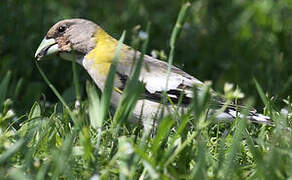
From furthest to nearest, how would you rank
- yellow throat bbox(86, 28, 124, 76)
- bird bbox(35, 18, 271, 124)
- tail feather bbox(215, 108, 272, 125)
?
yellow throat bbox(86, 28, 124, 76), bird bbox(35, 18, 271, 124), tail feather bbox(215, 108, 272, 125)

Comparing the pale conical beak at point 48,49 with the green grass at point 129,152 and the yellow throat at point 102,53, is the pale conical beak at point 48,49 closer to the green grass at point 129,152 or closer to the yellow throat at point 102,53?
the yellow throat at point 102,53

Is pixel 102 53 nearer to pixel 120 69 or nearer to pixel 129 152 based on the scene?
pixel 120 69

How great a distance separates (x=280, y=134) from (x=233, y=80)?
3406 mm

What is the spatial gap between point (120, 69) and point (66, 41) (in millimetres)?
693

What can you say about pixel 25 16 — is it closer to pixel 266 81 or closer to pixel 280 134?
pixel 266 81

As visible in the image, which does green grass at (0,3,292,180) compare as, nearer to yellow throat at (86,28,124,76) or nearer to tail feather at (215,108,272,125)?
tail feather at (215,108,272,125)

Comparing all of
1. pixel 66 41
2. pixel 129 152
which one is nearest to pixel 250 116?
pixel 129 152

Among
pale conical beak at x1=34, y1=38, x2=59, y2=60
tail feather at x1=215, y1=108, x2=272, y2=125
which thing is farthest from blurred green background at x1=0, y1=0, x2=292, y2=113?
tail feather at x1=215, y1=108, x2=272, y2=125

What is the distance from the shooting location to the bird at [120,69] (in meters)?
4.69

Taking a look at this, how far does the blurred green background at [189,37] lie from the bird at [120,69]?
2.40 feet

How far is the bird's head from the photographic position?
17.7 feet

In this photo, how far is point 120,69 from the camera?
5016 mm

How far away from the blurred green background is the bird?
731 millimetres

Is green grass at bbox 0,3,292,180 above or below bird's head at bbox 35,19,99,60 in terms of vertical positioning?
below
